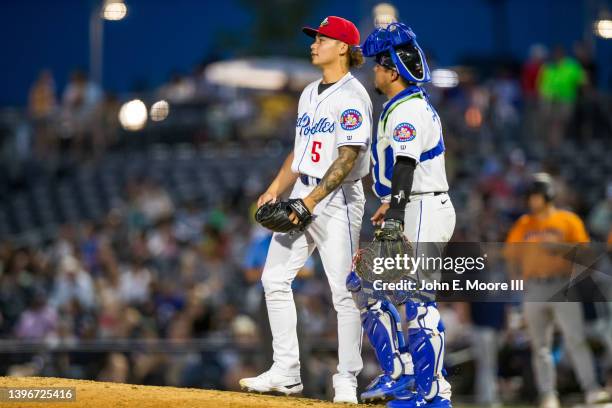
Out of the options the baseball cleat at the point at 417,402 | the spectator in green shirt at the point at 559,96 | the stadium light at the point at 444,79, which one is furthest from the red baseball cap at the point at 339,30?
the spectator in green shirt at the point at 559,96

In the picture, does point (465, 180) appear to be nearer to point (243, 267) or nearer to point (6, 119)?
point (243, 267)

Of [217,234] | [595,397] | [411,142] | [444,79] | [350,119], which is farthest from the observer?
[444,79]

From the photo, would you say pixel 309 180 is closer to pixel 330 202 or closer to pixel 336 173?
pixel 330 202

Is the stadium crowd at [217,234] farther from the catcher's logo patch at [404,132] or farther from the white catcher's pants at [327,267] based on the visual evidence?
the catcher's logo patch at [404,132]

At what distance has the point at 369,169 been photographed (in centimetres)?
789

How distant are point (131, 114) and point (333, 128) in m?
13.5

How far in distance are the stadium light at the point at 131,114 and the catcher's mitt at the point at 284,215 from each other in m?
13.2

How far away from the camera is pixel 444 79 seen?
61.1ft

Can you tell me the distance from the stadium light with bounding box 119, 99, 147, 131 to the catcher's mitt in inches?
518

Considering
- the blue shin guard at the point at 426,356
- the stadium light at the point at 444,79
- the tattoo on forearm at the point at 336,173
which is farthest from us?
the stadium light at the point at 444,79

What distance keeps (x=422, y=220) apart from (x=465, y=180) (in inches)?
390

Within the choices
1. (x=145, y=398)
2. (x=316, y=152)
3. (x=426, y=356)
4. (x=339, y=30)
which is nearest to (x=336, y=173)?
(x=316, y=152)

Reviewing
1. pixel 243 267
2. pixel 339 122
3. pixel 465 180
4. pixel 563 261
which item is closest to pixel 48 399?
pixel 339 122

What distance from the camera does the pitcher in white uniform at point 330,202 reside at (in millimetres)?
7633
